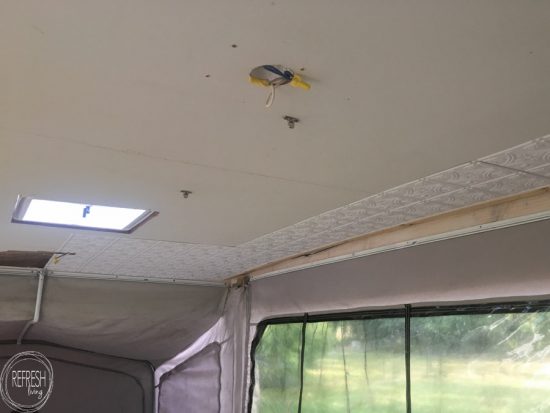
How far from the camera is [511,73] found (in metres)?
0.94

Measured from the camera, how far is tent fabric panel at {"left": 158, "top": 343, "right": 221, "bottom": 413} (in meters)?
3.54

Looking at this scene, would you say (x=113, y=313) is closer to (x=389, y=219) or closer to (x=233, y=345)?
(x=233, y=345)

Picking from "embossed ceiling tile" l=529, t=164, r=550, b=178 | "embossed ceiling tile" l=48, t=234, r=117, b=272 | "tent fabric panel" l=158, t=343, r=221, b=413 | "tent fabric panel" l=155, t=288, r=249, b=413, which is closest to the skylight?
"embossed ceiling tile" l=48, t=234, r=117, b=272

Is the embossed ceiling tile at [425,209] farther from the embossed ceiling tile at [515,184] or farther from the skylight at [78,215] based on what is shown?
the skylight at [78,215]

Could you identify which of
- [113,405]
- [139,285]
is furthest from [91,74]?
[113,405]

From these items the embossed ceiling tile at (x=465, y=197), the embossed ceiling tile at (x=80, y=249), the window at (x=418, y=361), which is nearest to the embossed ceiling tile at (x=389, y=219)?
the embossed ceiling tile at (x=465, y=197)

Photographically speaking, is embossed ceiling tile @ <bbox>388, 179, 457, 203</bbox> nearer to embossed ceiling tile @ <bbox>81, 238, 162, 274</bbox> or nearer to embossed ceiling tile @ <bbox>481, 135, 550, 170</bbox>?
embossed ceiling tile @ <bbox>481, 135, 550, 170</bbox>

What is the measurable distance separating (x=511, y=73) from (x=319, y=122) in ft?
1.28

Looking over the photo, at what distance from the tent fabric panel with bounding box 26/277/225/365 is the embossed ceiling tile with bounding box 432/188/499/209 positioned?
2113 millimetres

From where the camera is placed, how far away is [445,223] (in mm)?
1988

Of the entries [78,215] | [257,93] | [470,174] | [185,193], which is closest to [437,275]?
[470,174]

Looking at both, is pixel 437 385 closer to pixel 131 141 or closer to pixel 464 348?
pixel 464 348

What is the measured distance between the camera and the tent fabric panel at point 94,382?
3.81m

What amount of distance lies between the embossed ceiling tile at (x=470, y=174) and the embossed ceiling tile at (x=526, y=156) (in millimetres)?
42
